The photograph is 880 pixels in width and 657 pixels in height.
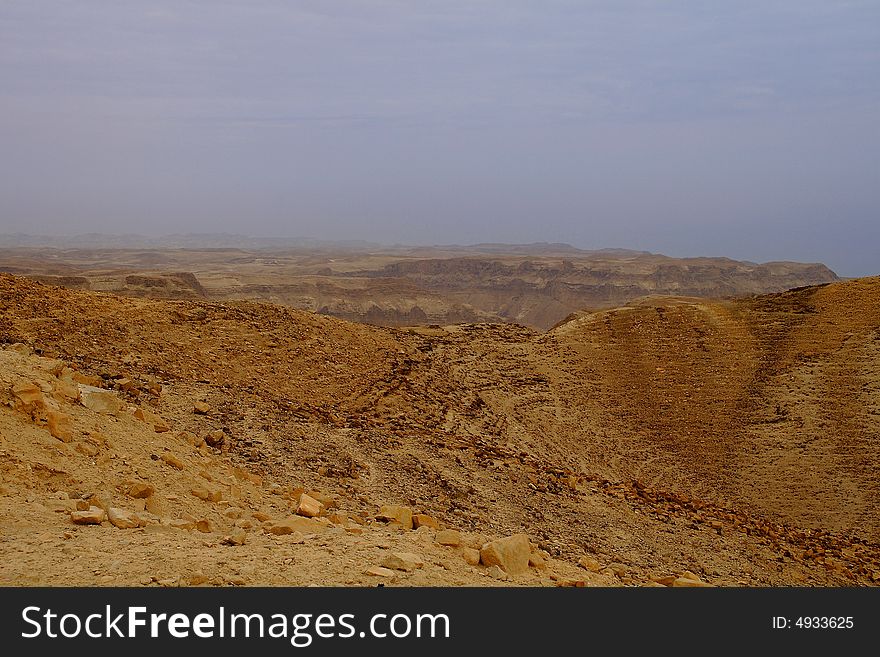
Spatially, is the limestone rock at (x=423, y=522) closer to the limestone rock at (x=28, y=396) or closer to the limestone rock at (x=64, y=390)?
the limestone rock at (x=28, y=396)

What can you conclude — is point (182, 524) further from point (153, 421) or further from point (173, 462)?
point (153, 421)

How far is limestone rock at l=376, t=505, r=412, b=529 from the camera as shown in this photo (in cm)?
697

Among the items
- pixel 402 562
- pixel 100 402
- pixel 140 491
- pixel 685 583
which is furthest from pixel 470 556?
pixel 100 402

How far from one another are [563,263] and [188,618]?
8821 cm

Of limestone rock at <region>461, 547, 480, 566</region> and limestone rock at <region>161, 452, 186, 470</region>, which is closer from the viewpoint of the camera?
limestone rock at <region>461, 547, 480, 566</region>

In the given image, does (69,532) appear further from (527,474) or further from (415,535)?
(527,474)

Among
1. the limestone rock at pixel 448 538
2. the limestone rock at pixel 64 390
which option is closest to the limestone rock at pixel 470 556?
the limestone rock at pixel 448 538

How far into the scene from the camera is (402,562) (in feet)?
16.7

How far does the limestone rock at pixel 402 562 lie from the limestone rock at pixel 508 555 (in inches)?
24.8

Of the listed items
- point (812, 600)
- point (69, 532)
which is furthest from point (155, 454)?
point (812, 600)

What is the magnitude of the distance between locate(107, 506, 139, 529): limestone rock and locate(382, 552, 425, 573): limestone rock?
7.60ft

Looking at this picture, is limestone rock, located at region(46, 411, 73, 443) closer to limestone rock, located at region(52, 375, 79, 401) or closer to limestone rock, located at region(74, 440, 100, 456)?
limestone rock, located at region(74, 440, 100, 456)

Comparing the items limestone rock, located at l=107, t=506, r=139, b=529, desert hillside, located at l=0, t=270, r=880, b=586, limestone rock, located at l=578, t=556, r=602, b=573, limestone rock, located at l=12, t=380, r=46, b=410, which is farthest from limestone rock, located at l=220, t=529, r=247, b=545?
limestone rock, located at l=578, t=556, r=602, b=573

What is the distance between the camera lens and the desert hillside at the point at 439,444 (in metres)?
5.60
